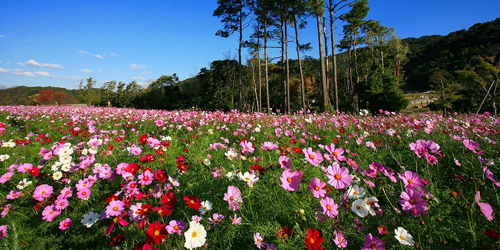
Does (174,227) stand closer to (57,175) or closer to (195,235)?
(195,235)

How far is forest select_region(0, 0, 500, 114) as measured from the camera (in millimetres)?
14531

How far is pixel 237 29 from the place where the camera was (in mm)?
16266

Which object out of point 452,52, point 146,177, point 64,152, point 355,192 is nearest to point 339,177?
point 355,192

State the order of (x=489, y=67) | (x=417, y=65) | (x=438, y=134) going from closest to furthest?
(x=438, y=134), (x=489, y=67), (x=417, y=65)

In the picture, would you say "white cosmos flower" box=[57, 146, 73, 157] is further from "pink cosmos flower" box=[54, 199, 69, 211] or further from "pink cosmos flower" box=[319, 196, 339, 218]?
→ "pink cosmos flower" box=[319, 196, 339, 218]

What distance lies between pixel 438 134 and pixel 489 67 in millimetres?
16695

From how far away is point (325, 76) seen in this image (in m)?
12.5

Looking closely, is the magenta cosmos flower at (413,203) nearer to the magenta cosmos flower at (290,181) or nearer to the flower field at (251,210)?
the flower field at (251,210)

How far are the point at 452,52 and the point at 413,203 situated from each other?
2523 inches

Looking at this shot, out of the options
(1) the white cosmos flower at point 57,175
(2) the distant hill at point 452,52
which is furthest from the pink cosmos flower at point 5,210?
(2) the distant hill at point 452,52

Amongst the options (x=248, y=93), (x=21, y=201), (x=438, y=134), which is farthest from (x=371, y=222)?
(x=248, y=93)

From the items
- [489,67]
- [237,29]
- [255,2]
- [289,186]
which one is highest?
[255,2]

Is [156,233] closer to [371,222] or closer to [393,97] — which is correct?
[371,222]

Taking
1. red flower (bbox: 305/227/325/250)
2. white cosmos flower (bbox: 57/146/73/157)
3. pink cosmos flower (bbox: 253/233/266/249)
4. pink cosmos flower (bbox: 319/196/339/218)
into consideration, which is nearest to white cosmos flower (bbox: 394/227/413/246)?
pink cosmos flower (bbox: 319/196/339/218)
